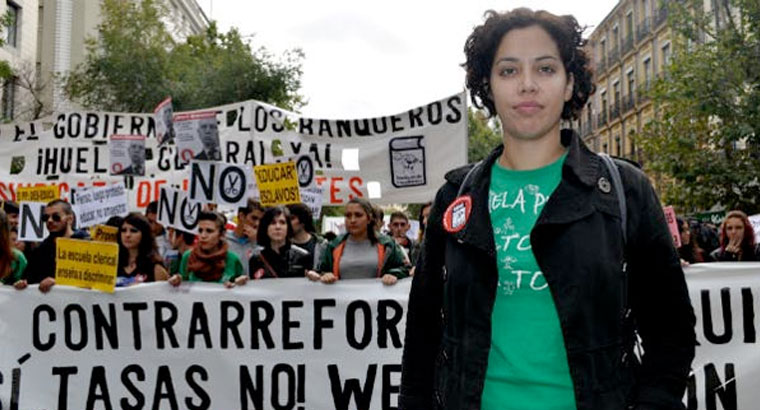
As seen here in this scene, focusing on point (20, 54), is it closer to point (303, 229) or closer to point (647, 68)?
point (303, 229)

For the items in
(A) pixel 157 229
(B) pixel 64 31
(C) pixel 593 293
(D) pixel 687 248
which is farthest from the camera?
(B) pixel 64 31

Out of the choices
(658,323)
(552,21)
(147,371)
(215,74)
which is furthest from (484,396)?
(215,74)

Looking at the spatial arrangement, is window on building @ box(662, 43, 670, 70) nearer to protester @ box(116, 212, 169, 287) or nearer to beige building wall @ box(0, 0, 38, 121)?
beige building wall @ box(0, 0, 38, 121)

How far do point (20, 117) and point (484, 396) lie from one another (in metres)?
30.2

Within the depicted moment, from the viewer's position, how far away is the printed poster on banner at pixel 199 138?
780 centimetres

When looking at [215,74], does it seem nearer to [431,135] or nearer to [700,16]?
[700,16]

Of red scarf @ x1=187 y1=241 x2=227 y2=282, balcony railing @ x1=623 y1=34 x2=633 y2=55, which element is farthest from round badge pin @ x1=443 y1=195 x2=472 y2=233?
balcony railing @ x1=623 y1=34 x2=633 y2=55

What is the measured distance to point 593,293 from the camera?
1.78 meters

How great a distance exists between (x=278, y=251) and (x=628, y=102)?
4066cm

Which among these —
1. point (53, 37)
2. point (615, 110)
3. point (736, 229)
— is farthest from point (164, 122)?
point (615, 110)

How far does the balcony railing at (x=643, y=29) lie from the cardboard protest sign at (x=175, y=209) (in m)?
38.0

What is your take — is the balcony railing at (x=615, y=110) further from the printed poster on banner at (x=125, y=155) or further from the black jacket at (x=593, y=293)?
the black jacket at (x=593, y=293)

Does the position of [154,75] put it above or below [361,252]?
above

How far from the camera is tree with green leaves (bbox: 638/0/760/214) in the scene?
17.7m
